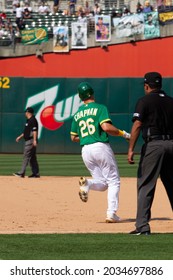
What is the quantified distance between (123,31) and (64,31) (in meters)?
2.49

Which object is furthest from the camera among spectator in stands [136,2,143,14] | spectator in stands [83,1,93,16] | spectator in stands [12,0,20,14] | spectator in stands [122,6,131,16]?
spectator in stands [12,0,20,14]

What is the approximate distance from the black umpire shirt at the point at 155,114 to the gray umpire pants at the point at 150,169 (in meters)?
0.15

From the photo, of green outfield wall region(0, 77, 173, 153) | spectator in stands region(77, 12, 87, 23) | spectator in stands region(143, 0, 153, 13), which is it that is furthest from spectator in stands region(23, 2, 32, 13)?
green outfield wall region(0, 77, 173, 153)

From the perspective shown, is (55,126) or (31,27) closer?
(55,126)

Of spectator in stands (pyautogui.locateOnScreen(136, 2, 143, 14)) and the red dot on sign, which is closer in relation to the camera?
the red dot on sign

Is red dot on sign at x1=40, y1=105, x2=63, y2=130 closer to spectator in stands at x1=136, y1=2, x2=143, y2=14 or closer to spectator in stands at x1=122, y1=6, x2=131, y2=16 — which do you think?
spectator in stands at x1=122, y1=6, x2=131, y2=16

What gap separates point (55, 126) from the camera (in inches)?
1374

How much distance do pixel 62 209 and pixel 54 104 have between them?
66.1 ft

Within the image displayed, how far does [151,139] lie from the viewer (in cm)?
1116

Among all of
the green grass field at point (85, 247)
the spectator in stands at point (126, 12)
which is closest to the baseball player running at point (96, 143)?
the green grass field at point (85, 247)

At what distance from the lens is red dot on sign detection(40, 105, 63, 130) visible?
115 feet

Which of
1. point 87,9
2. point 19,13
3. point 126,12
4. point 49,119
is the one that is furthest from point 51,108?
point 87,9
